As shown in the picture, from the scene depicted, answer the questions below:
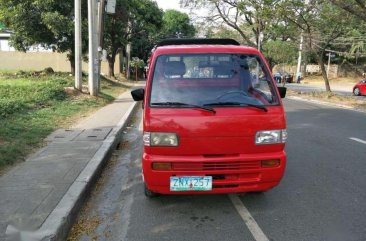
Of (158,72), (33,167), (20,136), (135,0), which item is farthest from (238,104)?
(135,0)

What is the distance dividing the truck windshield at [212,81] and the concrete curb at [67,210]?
57.4 inches

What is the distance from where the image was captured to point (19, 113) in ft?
35.0

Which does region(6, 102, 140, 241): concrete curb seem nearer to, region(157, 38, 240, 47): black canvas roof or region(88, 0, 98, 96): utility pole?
region(157, 38, 240, 47): black canvas roof

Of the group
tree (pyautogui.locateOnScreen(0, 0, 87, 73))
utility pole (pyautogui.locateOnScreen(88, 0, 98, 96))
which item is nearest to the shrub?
utility pole (pyautogui.locateOnScreen(88, 0, 98, 96))

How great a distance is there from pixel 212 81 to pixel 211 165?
1.23m

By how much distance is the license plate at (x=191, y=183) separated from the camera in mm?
4582

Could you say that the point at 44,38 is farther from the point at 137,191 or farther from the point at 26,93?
the point at 137,191

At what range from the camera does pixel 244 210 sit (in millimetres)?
4961

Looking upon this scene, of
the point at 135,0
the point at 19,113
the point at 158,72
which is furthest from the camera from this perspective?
the point at 135,0

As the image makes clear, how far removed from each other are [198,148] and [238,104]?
74 cm

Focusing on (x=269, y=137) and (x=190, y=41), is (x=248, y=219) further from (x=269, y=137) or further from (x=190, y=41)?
(x=190, y=41)

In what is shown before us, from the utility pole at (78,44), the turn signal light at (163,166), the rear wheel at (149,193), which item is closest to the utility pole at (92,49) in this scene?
the utility pole at (78,44)

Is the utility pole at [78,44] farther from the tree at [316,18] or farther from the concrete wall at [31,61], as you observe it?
the concrete wall at [31,61]

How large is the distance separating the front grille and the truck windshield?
68 centimetres
